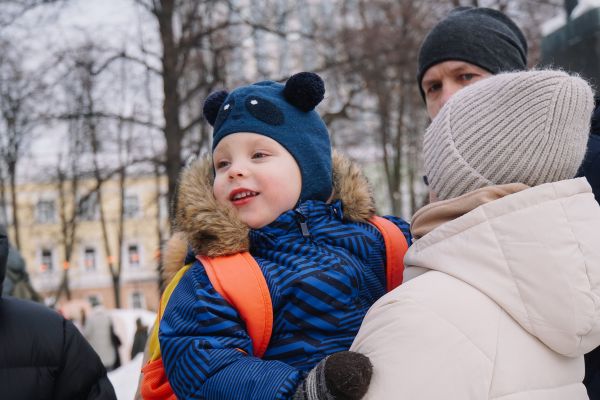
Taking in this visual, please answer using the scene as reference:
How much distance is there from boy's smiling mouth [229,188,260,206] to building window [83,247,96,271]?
45753mm

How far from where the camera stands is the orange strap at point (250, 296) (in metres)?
1.61

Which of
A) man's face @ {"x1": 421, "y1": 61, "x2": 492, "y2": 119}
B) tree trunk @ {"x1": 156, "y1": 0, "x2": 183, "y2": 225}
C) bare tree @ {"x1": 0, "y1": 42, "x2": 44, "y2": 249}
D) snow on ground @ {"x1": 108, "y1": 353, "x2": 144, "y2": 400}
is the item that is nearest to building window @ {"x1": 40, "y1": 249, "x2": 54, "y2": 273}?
bare tree @ {"x1": 0, "y1": 42, "x2": 44, "y2": 249}

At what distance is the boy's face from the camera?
1.90 meters

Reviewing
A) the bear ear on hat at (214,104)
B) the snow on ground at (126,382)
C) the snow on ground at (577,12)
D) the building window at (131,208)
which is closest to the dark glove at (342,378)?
the bear ear on hat at (214,104)

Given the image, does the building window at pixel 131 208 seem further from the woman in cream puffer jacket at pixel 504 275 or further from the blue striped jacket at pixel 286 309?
the woman in cream puffer jacket at pixel 504 275

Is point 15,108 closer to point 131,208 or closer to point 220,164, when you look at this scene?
point 131,208

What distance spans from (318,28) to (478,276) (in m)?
11.8

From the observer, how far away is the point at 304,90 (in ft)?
6.62

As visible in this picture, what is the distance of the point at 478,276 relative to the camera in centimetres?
127

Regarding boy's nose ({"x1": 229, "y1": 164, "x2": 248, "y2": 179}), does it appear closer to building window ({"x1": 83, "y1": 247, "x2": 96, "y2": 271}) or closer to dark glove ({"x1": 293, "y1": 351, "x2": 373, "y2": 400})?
dark glove ({"x1": 293, "y1": 351, "x2": 373, "y2": 400})

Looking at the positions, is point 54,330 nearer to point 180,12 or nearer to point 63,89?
point 180,12

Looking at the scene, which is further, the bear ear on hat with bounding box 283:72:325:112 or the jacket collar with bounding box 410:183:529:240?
the bear ear on hat with bounding box 283:72:325:112

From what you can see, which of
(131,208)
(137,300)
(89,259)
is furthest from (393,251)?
(89,259)

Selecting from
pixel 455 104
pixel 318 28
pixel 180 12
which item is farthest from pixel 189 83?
pixel 455 104
